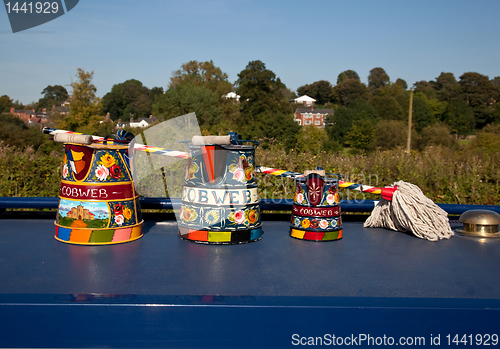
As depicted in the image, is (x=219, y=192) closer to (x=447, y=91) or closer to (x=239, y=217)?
(x=239, y=217)

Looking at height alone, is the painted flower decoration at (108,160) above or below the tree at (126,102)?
below

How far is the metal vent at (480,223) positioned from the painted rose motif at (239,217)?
1.27 meters

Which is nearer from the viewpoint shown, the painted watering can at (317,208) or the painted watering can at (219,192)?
the painted watering can at (219,192)

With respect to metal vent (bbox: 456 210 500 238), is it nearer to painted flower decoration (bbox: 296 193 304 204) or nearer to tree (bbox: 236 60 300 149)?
painted flower decoration (bbox: 296 193 304 204)

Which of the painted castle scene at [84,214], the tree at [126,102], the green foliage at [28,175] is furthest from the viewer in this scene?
the tree at [126,102]

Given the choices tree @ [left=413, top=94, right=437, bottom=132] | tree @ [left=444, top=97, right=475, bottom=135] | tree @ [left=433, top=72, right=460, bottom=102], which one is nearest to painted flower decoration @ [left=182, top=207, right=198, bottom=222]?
tree @ [left=413, top=94, right=437, bottom=132]

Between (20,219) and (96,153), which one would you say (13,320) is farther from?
(20,219)

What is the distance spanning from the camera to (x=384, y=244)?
2.13 metres

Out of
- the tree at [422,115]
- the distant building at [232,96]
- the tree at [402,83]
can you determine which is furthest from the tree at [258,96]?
the tree at [402,83]

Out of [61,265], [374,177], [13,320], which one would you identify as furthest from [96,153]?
[374,177]

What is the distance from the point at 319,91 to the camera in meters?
124

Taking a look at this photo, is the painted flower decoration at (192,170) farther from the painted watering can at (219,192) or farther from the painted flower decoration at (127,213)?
the painted flower decoration at (127,213)

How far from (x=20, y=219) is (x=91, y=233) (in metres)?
0.94

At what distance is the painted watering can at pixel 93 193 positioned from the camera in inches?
74.2
